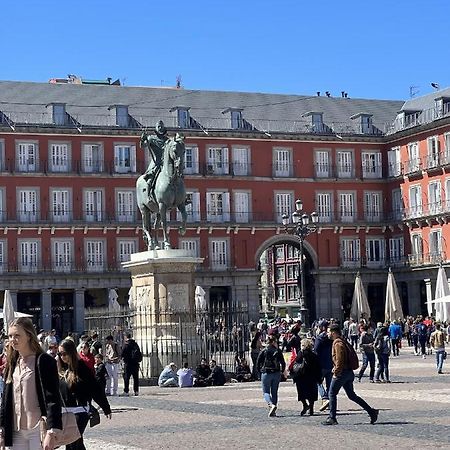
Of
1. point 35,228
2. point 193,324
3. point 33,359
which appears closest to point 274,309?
point 35,228

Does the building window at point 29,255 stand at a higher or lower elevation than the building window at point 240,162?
lower

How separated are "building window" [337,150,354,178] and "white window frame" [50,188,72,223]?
59.0 feet

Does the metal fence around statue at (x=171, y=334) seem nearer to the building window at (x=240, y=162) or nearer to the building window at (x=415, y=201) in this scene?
the building window at (x=240, y=162)

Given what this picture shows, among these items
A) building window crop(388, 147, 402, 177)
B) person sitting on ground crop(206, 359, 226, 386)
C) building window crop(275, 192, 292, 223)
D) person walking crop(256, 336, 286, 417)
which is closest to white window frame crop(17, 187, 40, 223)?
building window crop(275, 192, 292, 223)

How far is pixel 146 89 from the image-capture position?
7331 centimetres

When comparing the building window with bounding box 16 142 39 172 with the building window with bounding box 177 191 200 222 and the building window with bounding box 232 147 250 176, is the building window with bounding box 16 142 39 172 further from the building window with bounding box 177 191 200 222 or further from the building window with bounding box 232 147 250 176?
the building window with bounding box 232 147 250 176

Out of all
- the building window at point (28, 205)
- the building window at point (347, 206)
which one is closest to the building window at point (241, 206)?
the building window at point (347, 206)

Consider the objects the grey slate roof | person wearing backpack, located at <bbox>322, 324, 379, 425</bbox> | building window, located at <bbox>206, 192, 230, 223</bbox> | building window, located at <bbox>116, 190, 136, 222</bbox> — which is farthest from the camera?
building window, located at <bbox>206, 192, 230, 223</bbox>

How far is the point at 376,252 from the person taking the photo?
73.6m

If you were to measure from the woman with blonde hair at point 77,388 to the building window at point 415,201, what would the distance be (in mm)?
61158

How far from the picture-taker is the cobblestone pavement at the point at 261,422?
45.1ft

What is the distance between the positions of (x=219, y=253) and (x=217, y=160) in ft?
19.3

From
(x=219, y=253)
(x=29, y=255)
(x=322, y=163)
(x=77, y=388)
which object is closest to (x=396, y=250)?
(x=322, y=163)

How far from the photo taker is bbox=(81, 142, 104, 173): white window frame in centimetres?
6662
